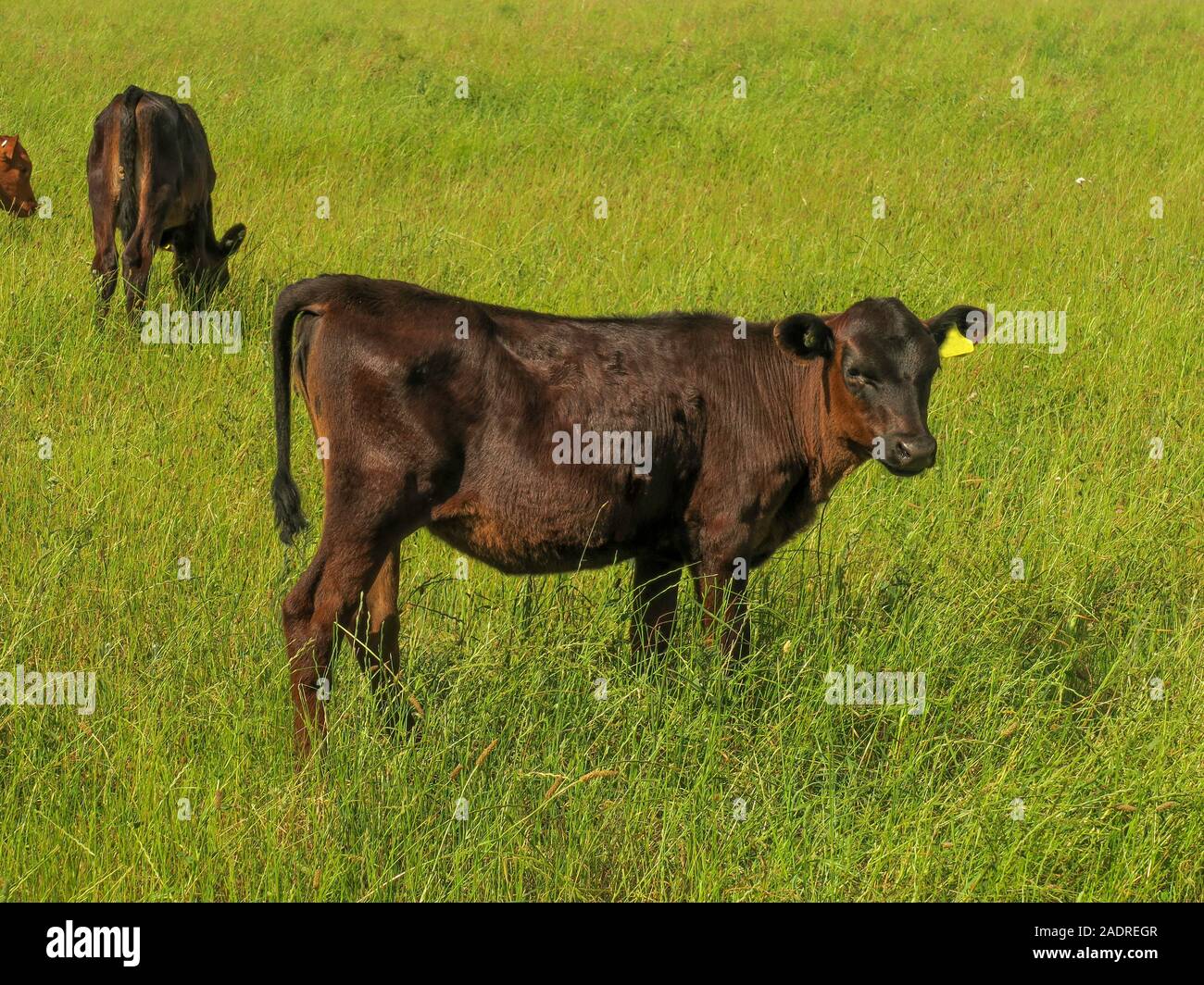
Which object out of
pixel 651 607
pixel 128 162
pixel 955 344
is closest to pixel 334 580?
pixel 651 607

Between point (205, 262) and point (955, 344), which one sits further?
point (205, 262)

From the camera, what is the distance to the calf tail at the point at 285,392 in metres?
4.72

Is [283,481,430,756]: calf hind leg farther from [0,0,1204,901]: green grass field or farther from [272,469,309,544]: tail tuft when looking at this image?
[272,469,309,544]: tail tuft

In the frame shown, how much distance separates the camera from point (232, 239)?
29.1 feet

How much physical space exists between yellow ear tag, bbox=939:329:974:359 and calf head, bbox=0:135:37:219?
21.8 feet

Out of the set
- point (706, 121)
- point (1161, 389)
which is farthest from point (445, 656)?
point (706, 121)

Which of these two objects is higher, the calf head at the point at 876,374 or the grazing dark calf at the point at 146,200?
the grazing dark calf at the point at 146,200

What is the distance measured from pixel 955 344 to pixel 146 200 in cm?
551

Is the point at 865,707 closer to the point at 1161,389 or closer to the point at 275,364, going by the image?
the point at 275,364

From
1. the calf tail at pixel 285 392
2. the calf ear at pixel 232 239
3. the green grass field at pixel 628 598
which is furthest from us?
the calf ear at pixel 232 239

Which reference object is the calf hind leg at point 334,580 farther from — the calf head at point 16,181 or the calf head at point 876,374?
the calf head at point 16,181

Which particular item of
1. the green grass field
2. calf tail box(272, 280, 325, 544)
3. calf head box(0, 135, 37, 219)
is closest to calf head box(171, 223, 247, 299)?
the green grass field

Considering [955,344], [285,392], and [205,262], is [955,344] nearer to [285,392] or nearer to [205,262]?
[285,392]

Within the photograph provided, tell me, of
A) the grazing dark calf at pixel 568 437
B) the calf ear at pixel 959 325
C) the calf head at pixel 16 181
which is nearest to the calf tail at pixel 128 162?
the calf head at pixel 16 181
